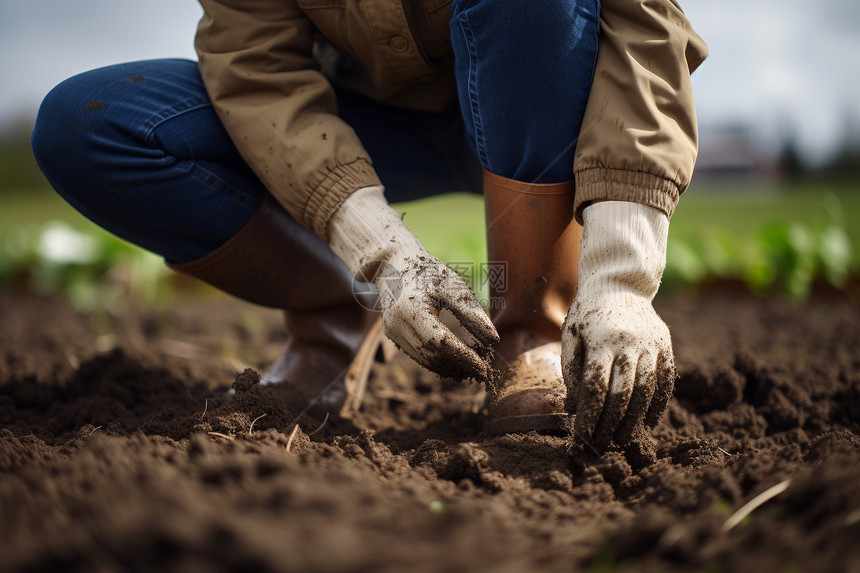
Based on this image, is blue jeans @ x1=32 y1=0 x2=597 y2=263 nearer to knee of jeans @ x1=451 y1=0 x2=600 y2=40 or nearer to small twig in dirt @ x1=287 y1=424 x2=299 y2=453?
knee of jeans @ x1=451 y1=0 x2=600 y2=40

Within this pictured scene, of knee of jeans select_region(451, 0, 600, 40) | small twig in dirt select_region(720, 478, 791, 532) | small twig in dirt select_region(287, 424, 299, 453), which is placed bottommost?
small twig in dirt select_region(287, 424, 299, 453)

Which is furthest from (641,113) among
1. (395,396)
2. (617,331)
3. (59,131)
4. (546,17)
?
(59,131)

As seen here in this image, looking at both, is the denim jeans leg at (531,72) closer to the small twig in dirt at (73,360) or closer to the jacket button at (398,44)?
the jacket button at (398,44)

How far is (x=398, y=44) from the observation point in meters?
1.24

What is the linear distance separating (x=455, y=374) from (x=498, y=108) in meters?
0.47

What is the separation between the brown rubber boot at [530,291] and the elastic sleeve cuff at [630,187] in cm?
9

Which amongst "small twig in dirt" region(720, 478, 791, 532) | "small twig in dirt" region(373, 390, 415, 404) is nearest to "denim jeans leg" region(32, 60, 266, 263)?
"small twig in dirt" region(373, 390, 415, 404)

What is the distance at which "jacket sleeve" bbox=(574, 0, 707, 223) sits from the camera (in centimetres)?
97

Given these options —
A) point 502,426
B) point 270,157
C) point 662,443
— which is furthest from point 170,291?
point 662,443

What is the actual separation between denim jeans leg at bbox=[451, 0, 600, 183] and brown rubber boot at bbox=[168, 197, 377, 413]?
1.71 feet

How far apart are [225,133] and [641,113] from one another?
862 millimetres

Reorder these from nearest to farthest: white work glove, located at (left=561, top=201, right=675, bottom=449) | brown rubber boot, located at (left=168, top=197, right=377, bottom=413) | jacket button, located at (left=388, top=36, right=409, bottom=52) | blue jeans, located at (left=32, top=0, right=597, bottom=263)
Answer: white work glove, located at (left=561, top=201, right=675, bottom=449)
blue jeans, located at (left=32, top=0, right=597, bottom=263)
jacket button, located at (left=388, top=36, right=409, bottom=52)
brown rubber boot, located at (left=168, top=197, right=377, bottom=413)

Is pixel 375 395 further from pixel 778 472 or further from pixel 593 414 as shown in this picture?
pixel 778 472

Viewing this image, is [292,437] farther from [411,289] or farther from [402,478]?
[411,289]
